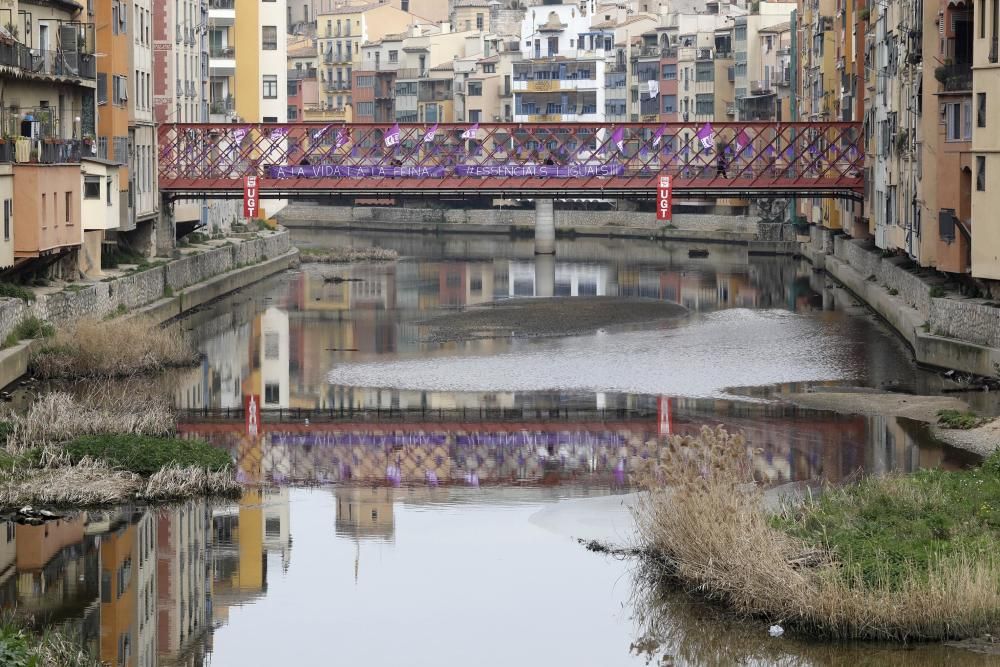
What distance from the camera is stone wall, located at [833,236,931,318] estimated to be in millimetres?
48781

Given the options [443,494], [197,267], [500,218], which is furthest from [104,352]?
[500,218]

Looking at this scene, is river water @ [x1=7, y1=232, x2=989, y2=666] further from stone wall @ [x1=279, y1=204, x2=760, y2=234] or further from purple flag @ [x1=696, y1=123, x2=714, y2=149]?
stone wall @ [x1=279, y1=204, x2=760, y2=234]

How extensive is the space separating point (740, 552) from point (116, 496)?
10101 mm

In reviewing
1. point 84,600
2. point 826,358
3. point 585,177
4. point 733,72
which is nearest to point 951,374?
point 826,358

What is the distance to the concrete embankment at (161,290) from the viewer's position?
133 ft

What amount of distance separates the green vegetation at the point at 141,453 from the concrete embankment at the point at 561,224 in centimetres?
6496

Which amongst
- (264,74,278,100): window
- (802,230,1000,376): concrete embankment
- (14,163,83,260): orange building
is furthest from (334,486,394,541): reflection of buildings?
(264,74,278,100): window

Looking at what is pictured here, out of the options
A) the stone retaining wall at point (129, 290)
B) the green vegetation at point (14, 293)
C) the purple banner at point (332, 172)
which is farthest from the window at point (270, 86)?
the green vegetation at point (14, 293)

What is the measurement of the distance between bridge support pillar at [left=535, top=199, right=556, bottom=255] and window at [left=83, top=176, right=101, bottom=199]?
136 ft

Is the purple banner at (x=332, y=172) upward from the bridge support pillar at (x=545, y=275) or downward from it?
upward

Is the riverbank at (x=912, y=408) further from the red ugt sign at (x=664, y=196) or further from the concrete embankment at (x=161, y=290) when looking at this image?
the red ugt sign at (x=664, y=196)

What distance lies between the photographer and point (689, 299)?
66562 mm

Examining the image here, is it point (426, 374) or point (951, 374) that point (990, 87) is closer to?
point (951, 374)

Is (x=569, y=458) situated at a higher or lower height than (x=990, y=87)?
lower
